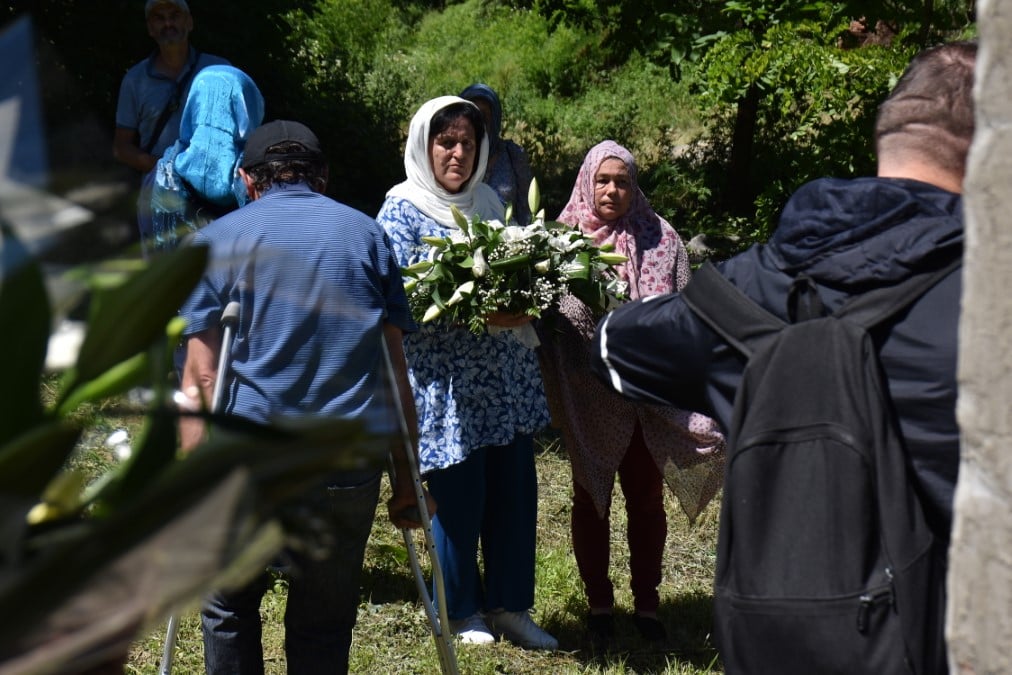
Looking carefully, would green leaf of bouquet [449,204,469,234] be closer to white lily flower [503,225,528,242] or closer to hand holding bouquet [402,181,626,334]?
hand holding bouquet [402,181,626,334]

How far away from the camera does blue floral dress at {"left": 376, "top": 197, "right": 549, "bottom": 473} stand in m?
4.12

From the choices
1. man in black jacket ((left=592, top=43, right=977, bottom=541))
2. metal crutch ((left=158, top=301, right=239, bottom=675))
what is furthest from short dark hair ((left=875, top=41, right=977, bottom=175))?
metal crutch ((left=158, top=301, right=239, bottom=675))

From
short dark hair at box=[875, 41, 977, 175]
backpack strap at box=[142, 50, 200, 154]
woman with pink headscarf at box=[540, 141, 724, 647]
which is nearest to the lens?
short dark hair at box=[875, 41, 977, 175]

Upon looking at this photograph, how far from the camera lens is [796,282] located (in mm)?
2184

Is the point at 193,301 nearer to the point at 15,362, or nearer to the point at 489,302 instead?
the point at 489,302

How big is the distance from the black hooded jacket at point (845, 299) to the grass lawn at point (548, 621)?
218cm

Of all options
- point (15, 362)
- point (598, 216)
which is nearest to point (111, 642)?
point (15, 362)

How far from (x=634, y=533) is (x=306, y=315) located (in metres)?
2.18

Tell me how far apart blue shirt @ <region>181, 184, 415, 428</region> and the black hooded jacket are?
0.73 meters

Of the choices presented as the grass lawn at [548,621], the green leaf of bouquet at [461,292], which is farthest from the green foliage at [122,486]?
the grass lawn at [548,621]

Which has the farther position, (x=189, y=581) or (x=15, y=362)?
(x=15, y=362)

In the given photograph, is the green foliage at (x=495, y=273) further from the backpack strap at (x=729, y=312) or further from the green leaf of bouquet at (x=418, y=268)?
the backpack strap at (x=729, y=312)

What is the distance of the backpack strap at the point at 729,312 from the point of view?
2.22 m

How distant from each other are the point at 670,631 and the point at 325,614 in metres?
1.77
